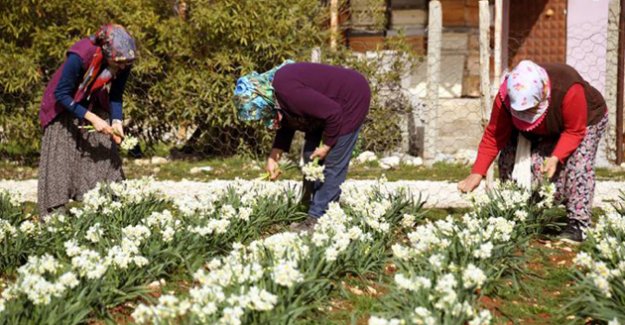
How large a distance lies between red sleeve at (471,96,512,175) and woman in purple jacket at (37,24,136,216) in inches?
89.6

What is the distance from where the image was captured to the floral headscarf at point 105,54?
585 cm

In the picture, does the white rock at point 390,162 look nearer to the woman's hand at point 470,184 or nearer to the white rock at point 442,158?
the white rock at point 442,158

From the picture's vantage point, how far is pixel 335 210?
5633 millimetres

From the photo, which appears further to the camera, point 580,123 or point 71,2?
point 71,2

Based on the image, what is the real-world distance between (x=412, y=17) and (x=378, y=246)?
8968mm

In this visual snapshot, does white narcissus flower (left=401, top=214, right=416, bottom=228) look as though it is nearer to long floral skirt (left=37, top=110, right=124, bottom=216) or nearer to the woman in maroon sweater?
the woman in maroon sweater

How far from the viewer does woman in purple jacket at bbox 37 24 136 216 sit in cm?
592

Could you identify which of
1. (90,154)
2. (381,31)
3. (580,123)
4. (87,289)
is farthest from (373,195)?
(381,31)

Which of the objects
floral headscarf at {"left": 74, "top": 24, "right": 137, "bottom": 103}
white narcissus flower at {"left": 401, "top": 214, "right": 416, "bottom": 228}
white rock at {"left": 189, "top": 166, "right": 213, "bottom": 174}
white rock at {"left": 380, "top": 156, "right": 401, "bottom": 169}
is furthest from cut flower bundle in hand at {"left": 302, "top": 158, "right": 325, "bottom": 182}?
white rock at {"left": 380, "top": 156, "right": 401, "bottom": 169}

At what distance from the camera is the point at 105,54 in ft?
19.4

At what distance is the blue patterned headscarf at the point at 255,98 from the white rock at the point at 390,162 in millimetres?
5118

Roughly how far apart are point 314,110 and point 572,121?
61.0 inches

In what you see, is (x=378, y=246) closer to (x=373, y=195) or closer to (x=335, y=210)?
(x=335, y=210)

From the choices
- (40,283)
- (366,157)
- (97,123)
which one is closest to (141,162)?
(366,157)
